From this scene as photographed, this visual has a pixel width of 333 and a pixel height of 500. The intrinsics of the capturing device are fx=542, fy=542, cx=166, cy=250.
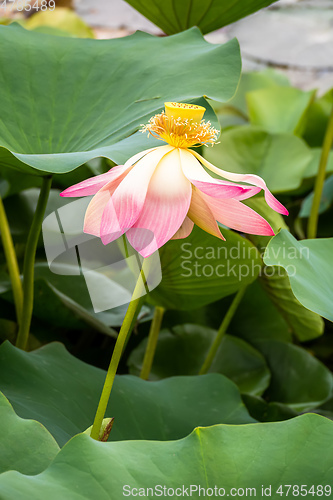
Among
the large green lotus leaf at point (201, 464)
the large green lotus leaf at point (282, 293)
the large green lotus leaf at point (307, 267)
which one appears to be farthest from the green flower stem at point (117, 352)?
the large green lotus leaf at point (282, 293)

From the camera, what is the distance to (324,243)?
2.05 ft

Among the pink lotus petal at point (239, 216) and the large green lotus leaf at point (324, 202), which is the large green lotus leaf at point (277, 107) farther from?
the pink lotus petal at point (239, 216)

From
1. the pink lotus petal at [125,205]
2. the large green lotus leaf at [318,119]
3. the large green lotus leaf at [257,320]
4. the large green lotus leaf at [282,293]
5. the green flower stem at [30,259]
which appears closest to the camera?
the pink lotus petal at [125,205]

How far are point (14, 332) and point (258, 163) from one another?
596 mm

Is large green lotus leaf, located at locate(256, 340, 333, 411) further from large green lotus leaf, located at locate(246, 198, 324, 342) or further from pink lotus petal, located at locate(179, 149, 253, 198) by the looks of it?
pink lotus petal, located at locate(179, 149, 253, 198)

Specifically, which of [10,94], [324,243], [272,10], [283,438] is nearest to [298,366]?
[324,243]

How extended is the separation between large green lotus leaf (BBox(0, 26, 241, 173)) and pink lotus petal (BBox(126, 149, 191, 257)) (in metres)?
0.21

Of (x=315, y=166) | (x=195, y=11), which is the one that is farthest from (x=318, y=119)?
(x=195, y=11)

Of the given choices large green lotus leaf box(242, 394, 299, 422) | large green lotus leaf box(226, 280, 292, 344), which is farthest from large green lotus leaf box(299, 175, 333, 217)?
large green lotus leaf box(242, 394, 299, 422)

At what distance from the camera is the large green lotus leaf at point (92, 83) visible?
636 millimetres

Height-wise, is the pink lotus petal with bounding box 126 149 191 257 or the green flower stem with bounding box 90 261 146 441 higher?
the pink lotus petal with bounding box 126 149 191 257

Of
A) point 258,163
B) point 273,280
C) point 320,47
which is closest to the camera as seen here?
point 273,280

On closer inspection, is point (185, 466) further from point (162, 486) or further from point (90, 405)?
point (90, 405)

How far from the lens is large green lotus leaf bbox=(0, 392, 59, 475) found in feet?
1.43
